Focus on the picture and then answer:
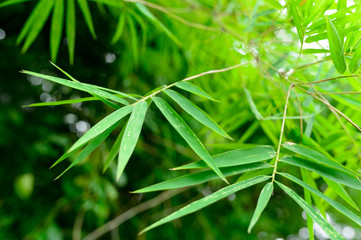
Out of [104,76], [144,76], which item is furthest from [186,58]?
[104,76]

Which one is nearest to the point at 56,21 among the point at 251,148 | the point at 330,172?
the point at 251,148

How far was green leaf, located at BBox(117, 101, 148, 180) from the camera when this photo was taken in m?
0.42

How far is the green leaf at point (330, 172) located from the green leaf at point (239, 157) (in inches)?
1.4

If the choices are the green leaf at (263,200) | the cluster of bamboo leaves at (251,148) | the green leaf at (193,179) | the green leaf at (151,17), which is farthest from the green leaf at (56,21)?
the green leaf at (263,200)

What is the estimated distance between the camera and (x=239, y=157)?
52cm

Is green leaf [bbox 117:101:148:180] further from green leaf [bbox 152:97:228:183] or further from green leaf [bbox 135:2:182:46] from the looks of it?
green leaf [bbox 135:2:182:46]

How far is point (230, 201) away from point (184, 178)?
1.48 meters

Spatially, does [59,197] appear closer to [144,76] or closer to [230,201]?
[144,76]

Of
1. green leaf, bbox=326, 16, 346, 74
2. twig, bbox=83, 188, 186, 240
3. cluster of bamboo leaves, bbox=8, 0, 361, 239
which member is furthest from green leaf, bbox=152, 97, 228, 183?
twig, bbox=83, 188, 186, 240

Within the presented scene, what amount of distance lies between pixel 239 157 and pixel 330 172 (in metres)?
0.15

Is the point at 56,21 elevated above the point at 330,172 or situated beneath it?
situated beneath

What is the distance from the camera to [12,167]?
1.50 meters

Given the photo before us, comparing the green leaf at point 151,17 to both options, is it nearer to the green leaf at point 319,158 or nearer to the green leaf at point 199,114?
the green leaf at point 199,114

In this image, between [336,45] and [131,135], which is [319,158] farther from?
[131,135]
